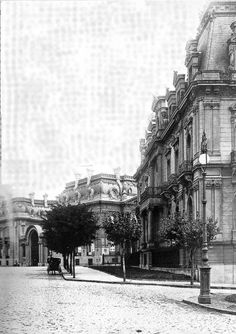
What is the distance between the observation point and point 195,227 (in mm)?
29438

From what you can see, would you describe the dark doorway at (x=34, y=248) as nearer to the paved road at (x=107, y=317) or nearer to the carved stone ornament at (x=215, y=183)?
the carved stone ornament at (x=215, y=183)

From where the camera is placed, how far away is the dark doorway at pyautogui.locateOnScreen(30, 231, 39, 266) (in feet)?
287

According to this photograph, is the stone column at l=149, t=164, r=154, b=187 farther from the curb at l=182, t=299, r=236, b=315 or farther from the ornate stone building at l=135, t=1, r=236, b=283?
the curb at l=182, t=299, r=236, b=315

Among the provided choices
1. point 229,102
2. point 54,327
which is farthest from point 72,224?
point 54,327

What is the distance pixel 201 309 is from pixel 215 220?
17684 millimetres

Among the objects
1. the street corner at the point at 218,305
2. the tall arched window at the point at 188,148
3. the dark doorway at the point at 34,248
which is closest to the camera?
the street corner at the point at 218,305

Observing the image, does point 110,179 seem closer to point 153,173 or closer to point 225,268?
point 153,173

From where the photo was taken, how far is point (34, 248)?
8969 cm

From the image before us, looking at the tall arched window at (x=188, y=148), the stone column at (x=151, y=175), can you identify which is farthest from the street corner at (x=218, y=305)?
the stone column at (x=151, y=175)

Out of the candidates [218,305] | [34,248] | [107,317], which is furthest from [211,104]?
[34,248]

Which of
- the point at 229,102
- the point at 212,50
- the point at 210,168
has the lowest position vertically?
the point at 210,168

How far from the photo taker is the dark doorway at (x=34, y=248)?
87.4 m

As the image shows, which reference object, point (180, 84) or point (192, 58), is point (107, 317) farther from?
point (180, 84)

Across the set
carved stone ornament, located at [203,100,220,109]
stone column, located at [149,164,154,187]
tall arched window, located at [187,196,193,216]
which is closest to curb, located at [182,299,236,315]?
carved stone ornament, located at [203,100,220,109]
